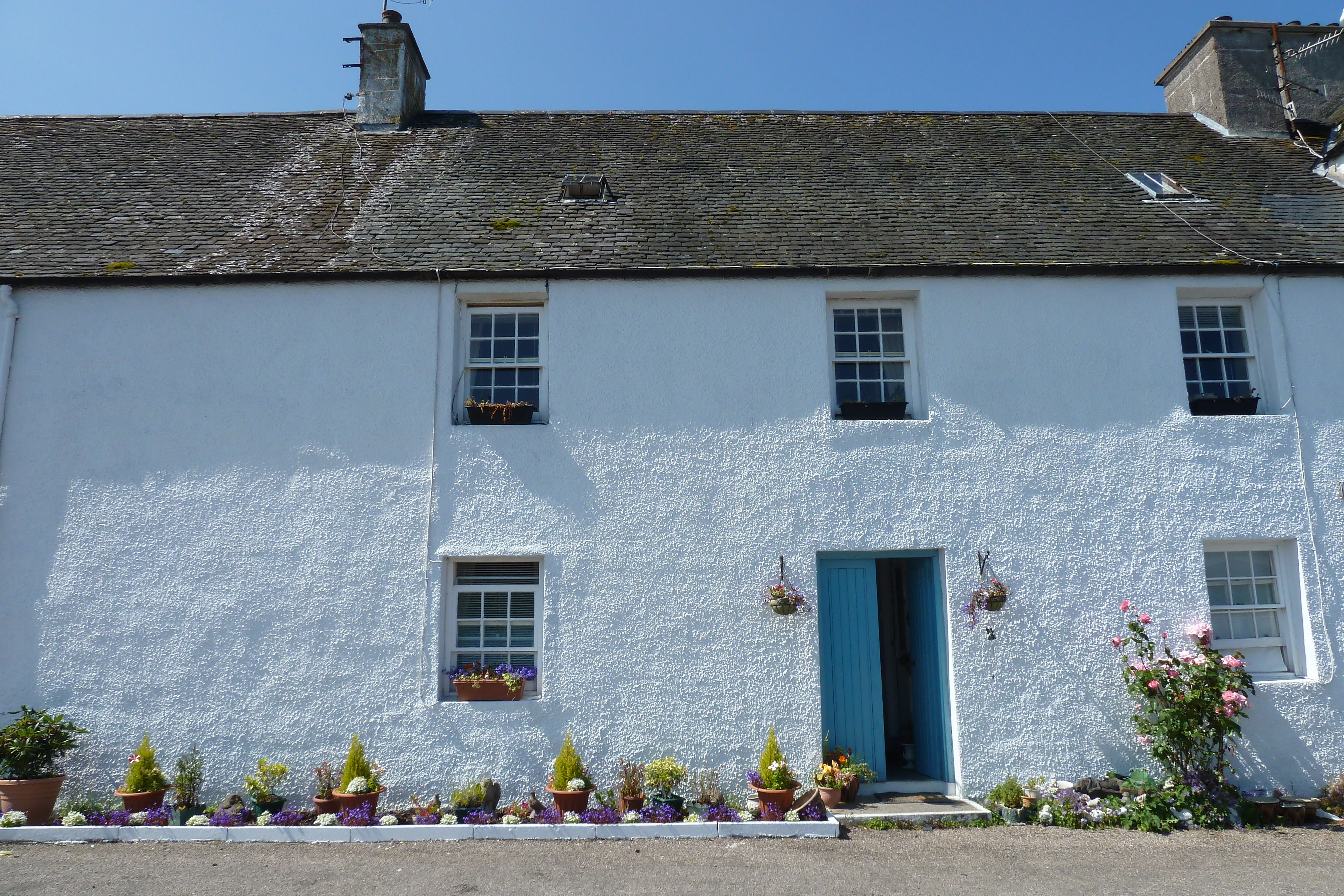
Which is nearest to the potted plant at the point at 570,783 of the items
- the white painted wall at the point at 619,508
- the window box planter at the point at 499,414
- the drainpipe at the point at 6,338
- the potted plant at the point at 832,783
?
the white painted wall at the point at 619,508

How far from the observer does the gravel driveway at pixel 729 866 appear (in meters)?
6.10

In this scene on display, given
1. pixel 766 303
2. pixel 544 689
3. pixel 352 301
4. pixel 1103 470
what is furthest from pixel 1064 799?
pixel 352 301

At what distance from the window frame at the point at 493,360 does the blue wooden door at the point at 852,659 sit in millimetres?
3200

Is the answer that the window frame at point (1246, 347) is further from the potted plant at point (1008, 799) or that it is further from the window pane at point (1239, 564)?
the potted plant at point (1008, 799)

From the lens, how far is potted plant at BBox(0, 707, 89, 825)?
7.38m

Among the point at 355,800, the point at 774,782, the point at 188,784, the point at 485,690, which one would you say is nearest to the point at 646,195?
the point at 485,690

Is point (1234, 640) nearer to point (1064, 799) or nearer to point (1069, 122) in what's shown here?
point (1064, 799)

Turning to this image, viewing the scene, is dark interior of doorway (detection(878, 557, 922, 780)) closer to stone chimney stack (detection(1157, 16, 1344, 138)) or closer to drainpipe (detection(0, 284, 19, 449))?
stone chimney stack (detection(1157, 16, 1344, 138))

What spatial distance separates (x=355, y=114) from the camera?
40.7 ft

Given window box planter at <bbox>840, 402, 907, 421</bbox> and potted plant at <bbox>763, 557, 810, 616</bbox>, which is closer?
potted plant at <bbox>763, 557, 810, 616</bbox>

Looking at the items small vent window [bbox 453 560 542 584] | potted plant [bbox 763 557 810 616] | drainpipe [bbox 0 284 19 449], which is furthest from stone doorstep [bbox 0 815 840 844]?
drainpipe [bbox 0 284 19 449]

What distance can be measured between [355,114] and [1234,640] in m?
12.7

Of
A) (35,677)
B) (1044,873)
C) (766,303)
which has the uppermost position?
(766,303)

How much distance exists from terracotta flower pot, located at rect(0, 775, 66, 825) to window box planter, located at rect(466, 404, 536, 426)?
4.80 metres
